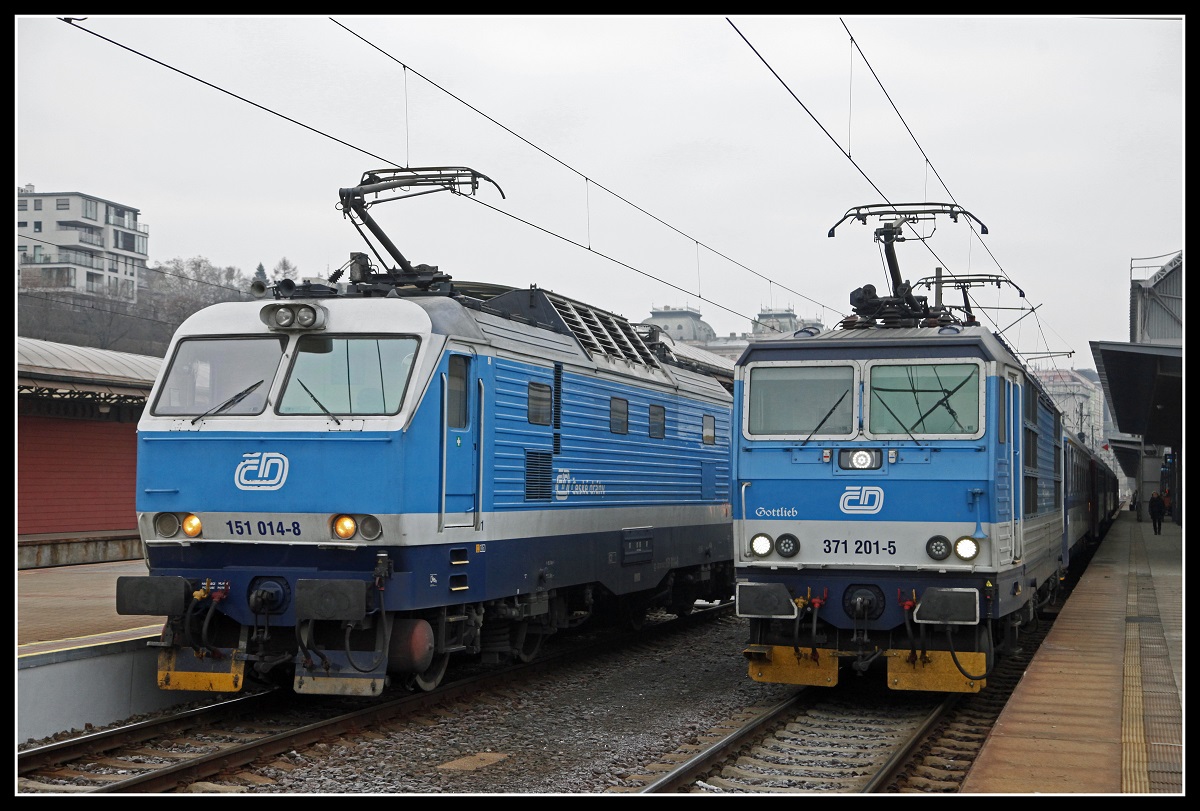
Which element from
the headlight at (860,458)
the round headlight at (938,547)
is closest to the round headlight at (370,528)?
the headlight at (860,458)

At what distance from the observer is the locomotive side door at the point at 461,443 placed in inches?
388

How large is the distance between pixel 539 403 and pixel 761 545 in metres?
2.67

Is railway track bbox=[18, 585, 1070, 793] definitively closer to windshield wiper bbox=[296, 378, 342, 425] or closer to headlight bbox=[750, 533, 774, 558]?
headlight bbox=[750, 533, 774, 558]

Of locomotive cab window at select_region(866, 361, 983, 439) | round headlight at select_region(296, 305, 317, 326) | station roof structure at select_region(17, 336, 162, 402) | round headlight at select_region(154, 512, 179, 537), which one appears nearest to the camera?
round headlight at select_region(154, 512, 179, 537)

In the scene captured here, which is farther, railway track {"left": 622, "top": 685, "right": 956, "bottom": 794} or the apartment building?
the apartment building

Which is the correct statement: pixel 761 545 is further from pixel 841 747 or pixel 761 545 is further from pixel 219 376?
pixel 219 376

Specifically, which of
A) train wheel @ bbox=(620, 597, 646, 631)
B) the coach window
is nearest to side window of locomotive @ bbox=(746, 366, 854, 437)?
the coach window

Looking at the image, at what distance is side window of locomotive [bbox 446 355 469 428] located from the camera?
997cm

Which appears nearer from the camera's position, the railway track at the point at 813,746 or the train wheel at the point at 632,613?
the railway track at the point at 813,746

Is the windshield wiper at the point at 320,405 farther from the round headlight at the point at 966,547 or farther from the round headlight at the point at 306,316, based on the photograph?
the round headlight at the point at 966,547

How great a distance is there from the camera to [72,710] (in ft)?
31.2

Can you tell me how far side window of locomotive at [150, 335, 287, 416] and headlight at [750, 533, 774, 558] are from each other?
174 inches

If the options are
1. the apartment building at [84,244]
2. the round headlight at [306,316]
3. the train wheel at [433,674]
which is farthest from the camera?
the apartment building at [84,244]

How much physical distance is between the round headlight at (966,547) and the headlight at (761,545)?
1.60 meters
